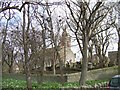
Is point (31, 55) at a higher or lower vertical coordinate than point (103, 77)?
higher

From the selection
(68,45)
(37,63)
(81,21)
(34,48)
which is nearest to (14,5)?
(81,21)

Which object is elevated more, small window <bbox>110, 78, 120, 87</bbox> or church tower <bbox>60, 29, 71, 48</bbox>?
church tower <bbox>60, 29, 71, 48</bbox>

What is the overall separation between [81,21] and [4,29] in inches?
364

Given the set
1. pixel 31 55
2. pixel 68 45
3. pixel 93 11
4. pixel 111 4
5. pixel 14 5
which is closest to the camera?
pixel 14 5

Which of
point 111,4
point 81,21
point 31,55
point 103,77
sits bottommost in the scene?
point 103,77

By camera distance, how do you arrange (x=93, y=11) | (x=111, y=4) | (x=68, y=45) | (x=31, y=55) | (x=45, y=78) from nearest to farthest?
(x=93, y=11)
(x=111, y=4)
(x=31, y=55)
(x=45, y=78)
(x=68, y=45)

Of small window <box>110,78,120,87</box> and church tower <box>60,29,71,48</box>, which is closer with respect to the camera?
small window <box>110,78,120,87</box>

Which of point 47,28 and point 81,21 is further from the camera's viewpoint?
point 47,28

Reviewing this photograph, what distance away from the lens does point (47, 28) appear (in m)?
23.8

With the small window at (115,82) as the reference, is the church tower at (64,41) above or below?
above

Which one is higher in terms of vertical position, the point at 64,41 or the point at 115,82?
the point at 64,41

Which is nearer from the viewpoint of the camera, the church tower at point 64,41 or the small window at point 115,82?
the small window at point 115,82

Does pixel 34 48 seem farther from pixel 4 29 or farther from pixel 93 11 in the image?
pixel 93 11

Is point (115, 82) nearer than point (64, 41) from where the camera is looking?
Yes
